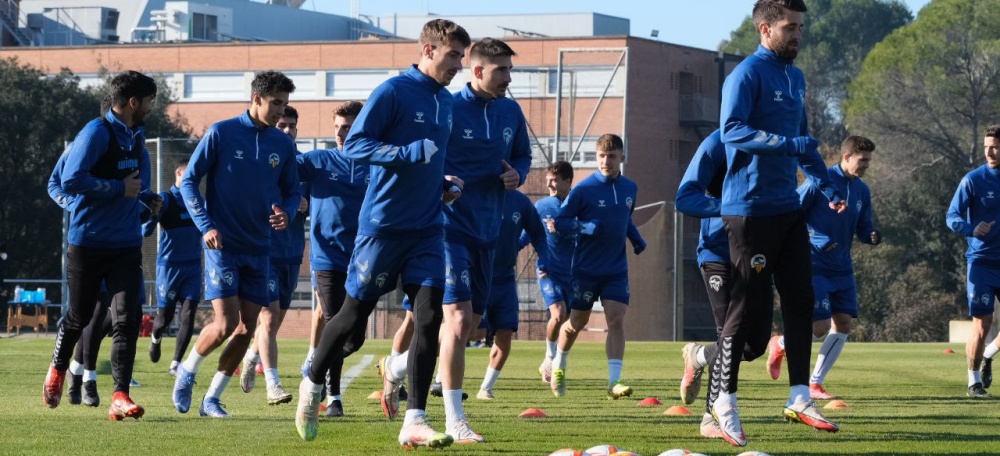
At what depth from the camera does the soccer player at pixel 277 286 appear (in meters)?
11.6

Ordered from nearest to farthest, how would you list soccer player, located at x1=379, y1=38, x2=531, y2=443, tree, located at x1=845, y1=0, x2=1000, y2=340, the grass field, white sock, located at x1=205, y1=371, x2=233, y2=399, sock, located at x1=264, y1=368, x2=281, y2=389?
the grass field → soccer player, located at x1=379, y1=38, x2=531, y2=443 → white sock, located at x1=205, y1=371, x2=233, y2=399 → sock, located at x1=264, y1=368, x2=281, y2=389 → tree, located at x1=845, y1=0, x2=1000, y2=340

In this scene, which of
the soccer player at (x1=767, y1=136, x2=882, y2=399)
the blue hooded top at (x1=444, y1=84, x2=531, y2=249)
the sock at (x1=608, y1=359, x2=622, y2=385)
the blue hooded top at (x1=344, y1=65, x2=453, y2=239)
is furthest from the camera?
the sock at (x1=608, y1=359, x2=622, y2=385)

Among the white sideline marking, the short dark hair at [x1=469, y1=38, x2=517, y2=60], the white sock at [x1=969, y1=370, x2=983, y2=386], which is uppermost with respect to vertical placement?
the short dark hair at [x1=469, y1=38, x2=517, y2=60]

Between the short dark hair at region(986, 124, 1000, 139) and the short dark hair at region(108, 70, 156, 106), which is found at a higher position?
the short dark hair at region(108, 70, 156, 106)

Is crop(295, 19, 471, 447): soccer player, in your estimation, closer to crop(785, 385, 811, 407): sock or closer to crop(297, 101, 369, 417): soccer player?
crop(785, 385, 811, 407): sock

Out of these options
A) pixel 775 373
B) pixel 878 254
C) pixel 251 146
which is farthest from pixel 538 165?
pixel 878 254

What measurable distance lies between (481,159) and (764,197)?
1.58 metres

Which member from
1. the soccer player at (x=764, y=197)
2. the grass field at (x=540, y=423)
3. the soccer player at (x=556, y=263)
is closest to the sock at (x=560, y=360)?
the grass field at (x=540, y=423)

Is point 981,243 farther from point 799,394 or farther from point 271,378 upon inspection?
point 271,378

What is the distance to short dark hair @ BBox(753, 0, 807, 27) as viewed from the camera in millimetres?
8648

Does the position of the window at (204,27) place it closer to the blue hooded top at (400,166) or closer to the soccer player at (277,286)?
the soccer player at (277,286)

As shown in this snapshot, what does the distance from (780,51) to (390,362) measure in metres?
2.89

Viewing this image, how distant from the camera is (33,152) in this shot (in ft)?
180

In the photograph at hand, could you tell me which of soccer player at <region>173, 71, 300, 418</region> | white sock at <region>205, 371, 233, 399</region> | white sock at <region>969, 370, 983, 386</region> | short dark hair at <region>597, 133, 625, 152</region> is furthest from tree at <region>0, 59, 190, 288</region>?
soccer player at <region>173, 71, 300, 418</region>
